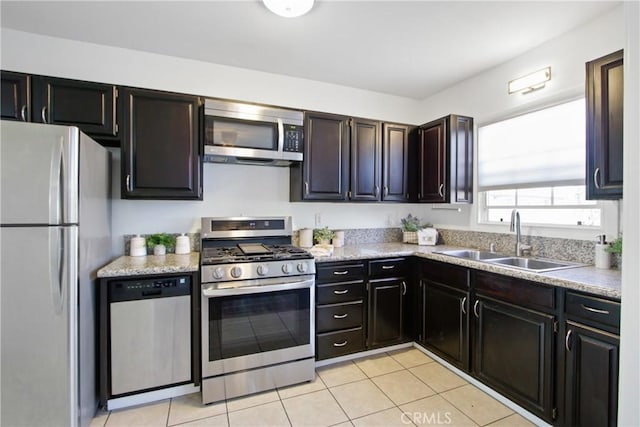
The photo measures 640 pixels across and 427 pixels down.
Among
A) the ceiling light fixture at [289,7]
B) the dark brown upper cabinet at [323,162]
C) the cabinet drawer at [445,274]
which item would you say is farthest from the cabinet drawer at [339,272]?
the ceiling light fixture at [289,7]

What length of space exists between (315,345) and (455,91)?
2.92 meters

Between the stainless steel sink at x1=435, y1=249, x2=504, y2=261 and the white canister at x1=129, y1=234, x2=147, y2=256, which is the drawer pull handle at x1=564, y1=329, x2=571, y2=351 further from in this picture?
the white canister at x1=129, y1=234, x2=147, y2=256

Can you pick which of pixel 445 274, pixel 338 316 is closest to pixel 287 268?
pixel 338 316

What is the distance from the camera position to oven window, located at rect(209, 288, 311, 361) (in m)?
2.18

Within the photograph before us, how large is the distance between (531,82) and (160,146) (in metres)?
3.04

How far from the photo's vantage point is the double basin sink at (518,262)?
2185mm

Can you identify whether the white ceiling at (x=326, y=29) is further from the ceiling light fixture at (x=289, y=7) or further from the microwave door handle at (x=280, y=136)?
the microwave door handle at (x=280, y=136)

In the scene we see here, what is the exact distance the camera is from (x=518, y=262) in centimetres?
252

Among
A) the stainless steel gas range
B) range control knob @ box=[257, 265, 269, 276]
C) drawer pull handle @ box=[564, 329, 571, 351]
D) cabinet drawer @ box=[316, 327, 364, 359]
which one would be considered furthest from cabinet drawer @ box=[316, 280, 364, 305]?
drawer pull handle @ box=[564, 329, 571, 351]

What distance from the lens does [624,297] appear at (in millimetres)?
630

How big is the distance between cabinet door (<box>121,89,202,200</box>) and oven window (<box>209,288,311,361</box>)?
3.13 ft

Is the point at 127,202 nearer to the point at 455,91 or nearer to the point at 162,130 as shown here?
the point at 162,130

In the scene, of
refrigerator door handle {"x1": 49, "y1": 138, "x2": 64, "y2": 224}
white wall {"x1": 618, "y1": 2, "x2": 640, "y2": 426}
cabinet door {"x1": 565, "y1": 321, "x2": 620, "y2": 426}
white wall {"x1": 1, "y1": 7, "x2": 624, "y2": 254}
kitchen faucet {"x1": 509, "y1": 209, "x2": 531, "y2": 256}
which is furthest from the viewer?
kitchen faucet {"x1": 509, "y1": 209, "x2": 531, "y2": 256}

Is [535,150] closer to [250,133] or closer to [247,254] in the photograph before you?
[250,133]
